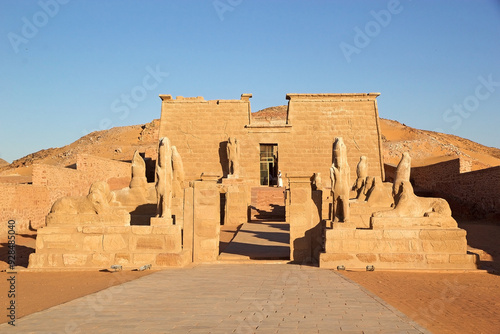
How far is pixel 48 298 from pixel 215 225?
164 inches

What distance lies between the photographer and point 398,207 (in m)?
9.81

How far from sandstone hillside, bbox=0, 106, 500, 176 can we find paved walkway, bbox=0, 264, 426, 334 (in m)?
28.1

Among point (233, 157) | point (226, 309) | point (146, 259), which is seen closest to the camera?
point (226, 309)

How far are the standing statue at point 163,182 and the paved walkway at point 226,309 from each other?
2.47m

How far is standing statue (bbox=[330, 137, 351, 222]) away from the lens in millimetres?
9953

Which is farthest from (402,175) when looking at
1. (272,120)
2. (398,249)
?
(272,120)

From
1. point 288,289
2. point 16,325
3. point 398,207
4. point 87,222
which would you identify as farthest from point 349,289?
point 87,222

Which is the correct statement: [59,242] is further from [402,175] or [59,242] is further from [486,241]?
[486,241]

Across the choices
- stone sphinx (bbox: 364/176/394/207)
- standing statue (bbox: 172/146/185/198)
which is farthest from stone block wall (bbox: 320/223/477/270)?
standing statue (bbox: 172/146/185/198)

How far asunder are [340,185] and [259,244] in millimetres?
3719

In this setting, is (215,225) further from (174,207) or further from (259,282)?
(174,207)

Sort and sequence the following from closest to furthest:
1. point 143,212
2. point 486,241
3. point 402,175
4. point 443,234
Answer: point 443,234 < point 402,175 < point 143,212 < point 486,241

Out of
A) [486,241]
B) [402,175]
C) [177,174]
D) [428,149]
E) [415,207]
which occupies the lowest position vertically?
[486,241]

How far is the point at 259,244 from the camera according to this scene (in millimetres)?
12875
